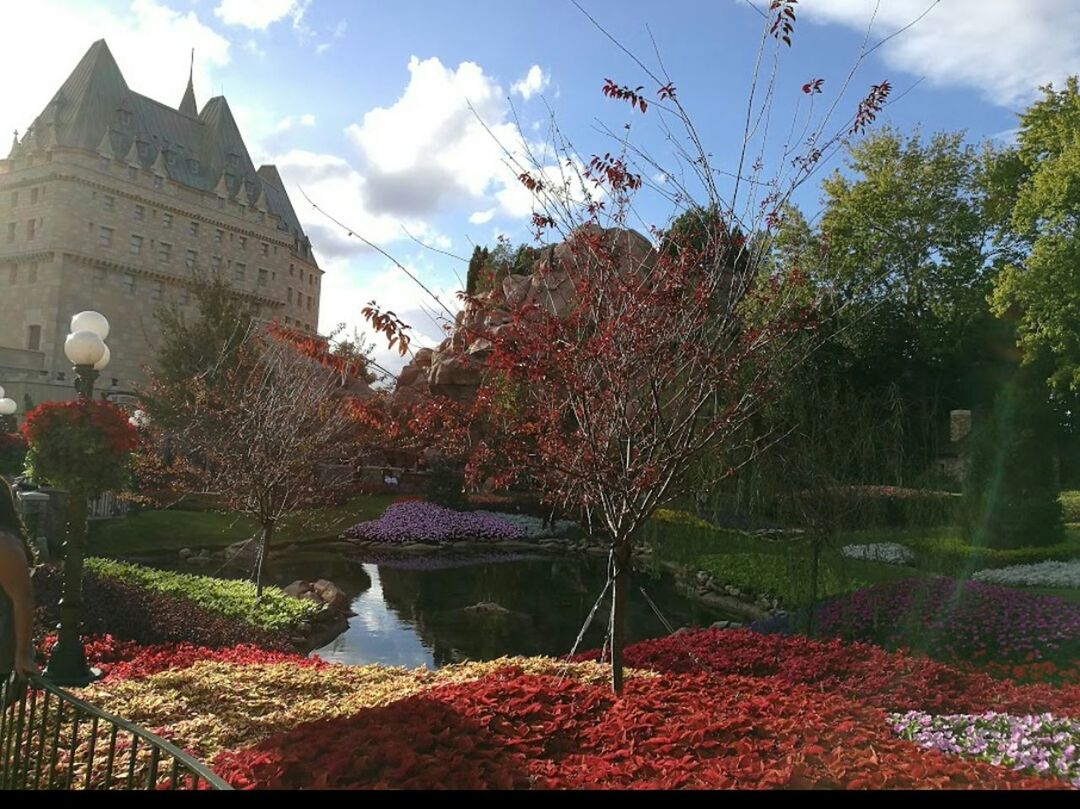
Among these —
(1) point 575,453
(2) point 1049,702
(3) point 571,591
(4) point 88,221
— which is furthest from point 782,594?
(4) point 88,221

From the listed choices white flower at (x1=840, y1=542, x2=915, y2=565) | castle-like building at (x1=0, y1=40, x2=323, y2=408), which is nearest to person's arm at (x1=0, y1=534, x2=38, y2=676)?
white flower at (x1=840, y1=542, x2=915, y2=565)

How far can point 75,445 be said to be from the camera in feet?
25.4

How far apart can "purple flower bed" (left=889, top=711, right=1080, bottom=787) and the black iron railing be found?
161 inches

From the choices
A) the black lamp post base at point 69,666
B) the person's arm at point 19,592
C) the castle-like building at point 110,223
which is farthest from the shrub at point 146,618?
the castle-like building at point 110,223

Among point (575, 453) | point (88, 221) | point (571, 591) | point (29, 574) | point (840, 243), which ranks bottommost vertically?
point (571, 591)

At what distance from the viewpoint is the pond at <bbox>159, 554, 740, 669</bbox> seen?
36.3 ft

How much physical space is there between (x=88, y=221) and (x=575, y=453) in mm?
52633

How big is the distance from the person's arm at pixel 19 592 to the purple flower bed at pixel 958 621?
8.65 meters

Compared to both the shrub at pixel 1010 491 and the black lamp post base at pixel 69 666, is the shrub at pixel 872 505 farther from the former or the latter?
the black lamp post base at pixel 69 666

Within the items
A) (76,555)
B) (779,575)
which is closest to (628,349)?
(76,555)

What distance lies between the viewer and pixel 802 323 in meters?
6.62

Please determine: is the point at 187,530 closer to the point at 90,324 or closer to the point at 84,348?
the point at 90,324

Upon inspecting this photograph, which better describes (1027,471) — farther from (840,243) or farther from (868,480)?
(840,243)
